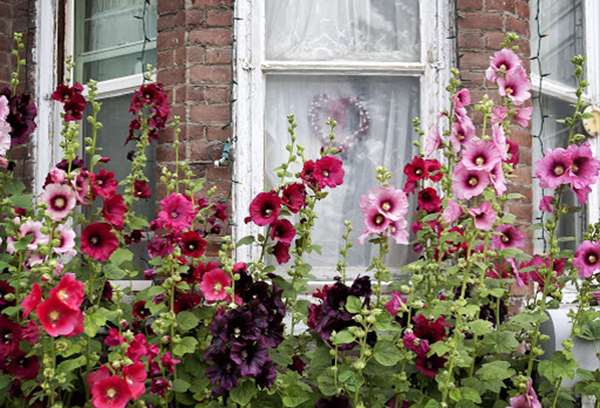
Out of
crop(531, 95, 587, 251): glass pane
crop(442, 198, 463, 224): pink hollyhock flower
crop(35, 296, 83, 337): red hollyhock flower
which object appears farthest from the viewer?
crop(531, 95, 587, 251): glass pane

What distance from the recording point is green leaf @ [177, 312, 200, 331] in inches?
73.2

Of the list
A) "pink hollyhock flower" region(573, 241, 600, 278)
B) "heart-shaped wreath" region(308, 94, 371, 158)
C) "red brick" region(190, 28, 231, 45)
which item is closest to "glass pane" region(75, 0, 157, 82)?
"red brick" region(190, 28, 231, 45)

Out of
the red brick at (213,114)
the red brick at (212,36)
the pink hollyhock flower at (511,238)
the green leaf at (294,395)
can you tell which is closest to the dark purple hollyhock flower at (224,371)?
the green leaf at (294,395)

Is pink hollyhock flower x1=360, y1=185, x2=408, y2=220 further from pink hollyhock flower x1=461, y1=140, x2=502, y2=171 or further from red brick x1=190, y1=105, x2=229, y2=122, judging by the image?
red brick x1=190, y1=105, x2=229, y2=122

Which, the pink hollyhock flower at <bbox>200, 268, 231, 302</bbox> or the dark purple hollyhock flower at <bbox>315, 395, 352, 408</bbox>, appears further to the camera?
the pink hollyhock flower at <bbox>200, 268, 231, 302</bbox>

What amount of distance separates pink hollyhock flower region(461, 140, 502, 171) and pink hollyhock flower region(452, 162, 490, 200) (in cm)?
2

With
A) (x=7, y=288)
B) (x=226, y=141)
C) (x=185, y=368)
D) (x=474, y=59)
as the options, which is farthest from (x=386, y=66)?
(x=7, y=288)

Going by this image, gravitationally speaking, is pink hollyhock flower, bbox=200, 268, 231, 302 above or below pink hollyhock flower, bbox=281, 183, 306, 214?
below

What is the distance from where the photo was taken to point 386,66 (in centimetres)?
275

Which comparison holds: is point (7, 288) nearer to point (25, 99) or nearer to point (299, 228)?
point (25, 99)

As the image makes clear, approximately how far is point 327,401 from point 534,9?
222 centimetres

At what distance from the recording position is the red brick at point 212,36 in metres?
2.74

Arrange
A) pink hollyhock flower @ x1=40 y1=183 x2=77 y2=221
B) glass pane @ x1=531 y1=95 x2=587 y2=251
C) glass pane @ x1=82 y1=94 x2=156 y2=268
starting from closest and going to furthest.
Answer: pink hollyhock flower @ x1=40 y1=183 x2=77 y2=221, glass pane @ x1=82 y1=94 x2=156 y2=268, glass pane @ x1=531 y1=95 x2=587 y2=251

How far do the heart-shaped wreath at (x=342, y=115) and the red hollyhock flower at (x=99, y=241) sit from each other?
124 centimetres
